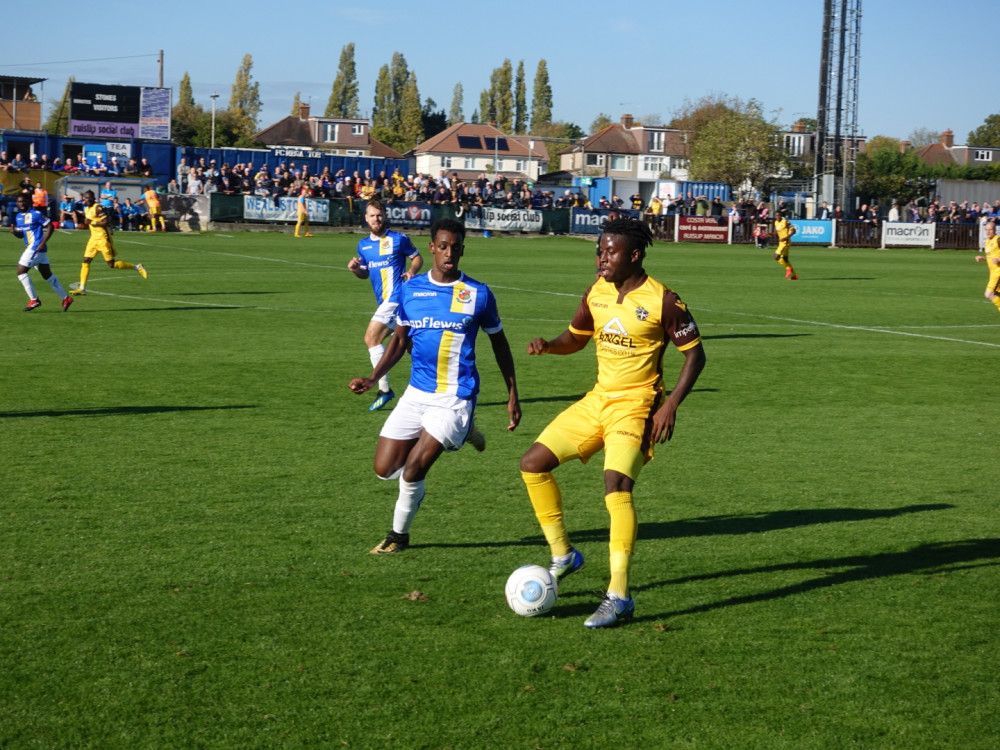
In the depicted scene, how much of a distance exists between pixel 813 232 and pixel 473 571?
55274 millimetres

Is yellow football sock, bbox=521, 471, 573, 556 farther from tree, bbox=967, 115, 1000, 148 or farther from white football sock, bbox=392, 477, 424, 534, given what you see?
tree, bbox=967, 115, 1000, 148

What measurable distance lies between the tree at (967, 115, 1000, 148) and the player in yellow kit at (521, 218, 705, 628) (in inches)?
7430

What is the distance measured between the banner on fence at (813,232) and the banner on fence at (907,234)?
9.56ft

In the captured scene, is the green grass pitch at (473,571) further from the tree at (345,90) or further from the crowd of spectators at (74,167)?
the tree at (345,90)

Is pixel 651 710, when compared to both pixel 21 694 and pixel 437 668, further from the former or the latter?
pixel 21 694

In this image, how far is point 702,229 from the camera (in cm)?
5750

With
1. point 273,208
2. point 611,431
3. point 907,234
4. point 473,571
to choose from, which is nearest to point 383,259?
point 473,571

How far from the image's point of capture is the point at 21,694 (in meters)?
5.05

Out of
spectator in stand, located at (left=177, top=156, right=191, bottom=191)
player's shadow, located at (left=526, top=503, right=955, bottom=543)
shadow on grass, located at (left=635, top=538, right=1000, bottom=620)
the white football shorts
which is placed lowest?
shadow on grass, located at (left=635, top=538, right=1000, bottom=620)

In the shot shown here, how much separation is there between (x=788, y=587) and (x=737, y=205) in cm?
5740

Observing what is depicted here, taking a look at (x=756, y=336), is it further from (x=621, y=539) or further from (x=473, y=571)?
(x=621, y=539)

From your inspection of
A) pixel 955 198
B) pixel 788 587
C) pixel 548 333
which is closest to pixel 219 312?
pixel 548 333

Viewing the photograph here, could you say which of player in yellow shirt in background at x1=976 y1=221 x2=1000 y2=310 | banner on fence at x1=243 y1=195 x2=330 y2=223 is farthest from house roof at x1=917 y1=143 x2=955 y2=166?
player in yellow shirt in background at x1=976 y1=221 x2=1000 y2=310

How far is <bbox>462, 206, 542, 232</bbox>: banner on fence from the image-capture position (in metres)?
57.1
